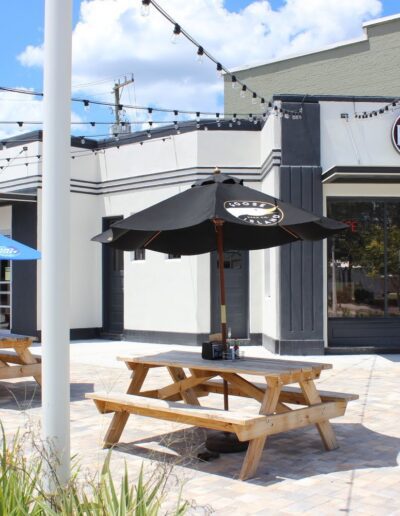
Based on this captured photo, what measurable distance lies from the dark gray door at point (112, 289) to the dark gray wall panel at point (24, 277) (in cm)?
160

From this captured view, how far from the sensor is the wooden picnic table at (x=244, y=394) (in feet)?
16.9

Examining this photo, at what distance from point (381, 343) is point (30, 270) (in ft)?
25.0

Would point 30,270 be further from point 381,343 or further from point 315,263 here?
point 381,343

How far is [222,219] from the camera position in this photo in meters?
5.43

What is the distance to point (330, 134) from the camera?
1234 centimetres

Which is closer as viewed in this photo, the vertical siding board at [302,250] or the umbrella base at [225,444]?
the umbrella base at [225,444]

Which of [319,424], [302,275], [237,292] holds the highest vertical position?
[302,275]

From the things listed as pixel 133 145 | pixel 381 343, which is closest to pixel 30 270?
pixel 133 145

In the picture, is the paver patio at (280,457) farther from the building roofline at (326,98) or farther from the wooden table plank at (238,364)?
the building roofline at (326,98)

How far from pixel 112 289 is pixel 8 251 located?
756 centimetres

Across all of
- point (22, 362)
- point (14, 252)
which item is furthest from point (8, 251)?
point (22, 362)

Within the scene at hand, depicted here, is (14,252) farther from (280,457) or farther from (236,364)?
(280,457)

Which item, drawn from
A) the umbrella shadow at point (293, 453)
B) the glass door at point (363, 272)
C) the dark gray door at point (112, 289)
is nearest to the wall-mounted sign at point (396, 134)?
the glass door at point (363, 272)

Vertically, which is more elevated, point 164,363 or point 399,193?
point 399,193
